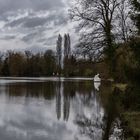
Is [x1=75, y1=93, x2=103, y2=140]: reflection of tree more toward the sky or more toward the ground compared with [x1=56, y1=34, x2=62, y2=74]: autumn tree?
more toward the ground

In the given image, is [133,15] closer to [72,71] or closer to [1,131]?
[1,131]

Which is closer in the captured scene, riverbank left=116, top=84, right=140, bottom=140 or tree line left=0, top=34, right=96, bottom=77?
riverbank left=116, top=84, right=140, bottom=140

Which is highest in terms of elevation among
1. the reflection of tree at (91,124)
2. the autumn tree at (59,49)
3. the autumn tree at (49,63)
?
the autumn tree at (59,49)

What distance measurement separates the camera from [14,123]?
64.6ft

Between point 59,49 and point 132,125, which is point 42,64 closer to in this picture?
point 59,49

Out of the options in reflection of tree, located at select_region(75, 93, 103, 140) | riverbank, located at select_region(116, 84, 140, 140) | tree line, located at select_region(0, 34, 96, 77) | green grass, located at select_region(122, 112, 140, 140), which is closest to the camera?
green grass, located at select_region(122, 112, 140, 140)

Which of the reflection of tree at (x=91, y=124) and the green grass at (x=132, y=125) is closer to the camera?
the green grass at (x=132, y=125)

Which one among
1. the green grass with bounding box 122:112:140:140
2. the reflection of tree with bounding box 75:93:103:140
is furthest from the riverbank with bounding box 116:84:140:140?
the reflection of tree with bounding box 75:93:103:140

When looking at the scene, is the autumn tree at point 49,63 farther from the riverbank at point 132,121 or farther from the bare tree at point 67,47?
the riverbank at point 132,121

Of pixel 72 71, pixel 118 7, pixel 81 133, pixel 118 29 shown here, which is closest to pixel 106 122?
pixel 81 133

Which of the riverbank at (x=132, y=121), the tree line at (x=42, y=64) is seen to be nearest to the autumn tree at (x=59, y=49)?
the tree line at (x=42, y=64)

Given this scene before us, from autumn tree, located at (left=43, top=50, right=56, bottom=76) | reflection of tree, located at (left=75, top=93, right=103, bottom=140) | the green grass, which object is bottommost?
reflection of tree, located at (left=75, top=93, right=103, bottom=140)

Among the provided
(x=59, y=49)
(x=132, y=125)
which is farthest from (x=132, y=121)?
(x=59, y=49)

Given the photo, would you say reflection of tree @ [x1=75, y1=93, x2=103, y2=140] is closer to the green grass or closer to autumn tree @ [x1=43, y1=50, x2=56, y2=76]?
the green grass
